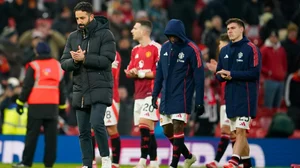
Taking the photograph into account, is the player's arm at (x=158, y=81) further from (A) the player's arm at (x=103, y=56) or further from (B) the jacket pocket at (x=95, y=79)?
(B) the jacket pocket at (x=95, y=79)

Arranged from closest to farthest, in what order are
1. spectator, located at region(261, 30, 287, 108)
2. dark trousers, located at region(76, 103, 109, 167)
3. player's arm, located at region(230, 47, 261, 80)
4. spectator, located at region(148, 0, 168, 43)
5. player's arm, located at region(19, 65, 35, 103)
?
dark trousers, located at region(76, 103, 109, 167) → player's arm, located at region(230, 47, 261, 80) → player's arm, located at region(19, 65, 35, 103) → spectator, located at region(261, 30, 287, 108) → spectator, located at region(148, 0, 168, 43)

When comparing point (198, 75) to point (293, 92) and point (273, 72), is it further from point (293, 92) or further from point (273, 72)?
point (293, 92)

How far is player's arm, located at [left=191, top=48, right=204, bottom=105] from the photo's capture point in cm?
1584

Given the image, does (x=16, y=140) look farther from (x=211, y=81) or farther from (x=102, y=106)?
(x=102, y=106)

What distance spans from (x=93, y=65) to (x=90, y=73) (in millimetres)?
245

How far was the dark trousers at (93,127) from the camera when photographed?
1482 centimetres

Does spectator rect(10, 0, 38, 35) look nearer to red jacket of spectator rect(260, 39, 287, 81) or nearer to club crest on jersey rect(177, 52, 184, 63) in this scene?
red jacket of spectator rect(260, 39, 287, 81)

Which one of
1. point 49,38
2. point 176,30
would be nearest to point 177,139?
point 176,30

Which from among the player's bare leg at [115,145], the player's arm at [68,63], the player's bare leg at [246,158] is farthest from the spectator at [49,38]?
the player's arm at [68,63]

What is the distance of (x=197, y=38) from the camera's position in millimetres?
27359

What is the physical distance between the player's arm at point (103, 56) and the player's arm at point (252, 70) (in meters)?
2.19

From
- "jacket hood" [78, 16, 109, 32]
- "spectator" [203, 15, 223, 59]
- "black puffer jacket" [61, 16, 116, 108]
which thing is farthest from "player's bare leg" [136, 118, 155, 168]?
"spectator" [203, 15, 223, 59]

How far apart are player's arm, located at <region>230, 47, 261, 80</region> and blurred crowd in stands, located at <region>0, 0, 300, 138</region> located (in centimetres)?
594

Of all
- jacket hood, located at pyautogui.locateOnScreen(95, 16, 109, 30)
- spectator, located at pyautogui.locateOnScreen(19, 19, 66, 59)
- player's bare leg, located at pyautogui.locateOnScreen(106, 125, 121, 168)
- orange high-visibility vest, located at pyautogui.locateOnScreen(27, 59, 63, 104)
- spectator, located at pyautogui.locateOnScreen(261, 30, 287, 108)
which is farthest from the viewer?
spectator, located at pyautogui.locateOnScreen(19, 19, 66, 59)
